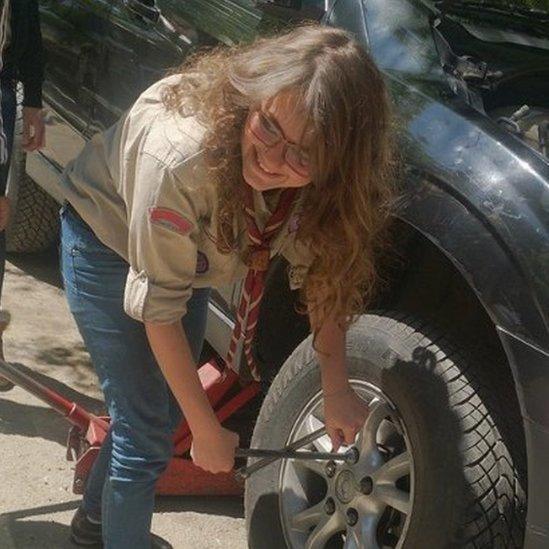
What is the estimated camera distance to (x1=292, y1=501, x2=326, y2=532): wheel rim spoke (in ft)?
10.0

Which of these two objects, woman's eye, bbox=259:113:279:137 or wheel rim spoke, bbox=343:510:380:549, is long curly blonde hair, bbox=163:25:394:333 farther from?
wheel rim spoke, bbox=343:510:380:549

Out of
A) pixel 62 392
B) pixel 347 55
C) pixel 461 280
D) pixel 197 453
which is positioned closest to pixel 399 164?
pixel 461 280

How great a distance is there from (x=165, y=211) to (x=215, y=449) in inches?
20.7

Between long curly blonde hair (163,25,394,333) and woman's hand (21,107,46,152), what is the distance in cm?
152

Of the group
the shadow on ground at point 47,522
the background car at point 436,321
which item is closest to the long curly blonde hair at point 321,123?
the background car at point 436,321

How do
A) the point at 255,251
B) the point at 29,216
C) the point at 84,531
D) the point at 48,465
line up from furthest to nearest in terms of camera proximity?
the point at 29,216 → the point at 48,465 → the point at 84,531 → the point at 255,251

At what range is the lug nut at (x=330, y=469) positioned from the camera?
3.00 m

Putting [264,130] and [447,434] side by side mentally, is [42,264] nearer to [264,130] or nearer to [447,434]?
[447,434]

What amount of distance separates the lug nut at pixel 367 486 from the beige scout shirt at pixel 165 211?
0.60 meters

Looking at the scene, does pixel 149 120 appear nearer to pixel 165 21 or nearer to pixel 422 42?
pixel 422 42

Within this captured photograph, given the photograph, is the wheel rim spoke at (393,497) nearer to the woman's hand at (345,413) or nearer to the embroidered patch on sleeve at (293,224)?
the woman's hand at (345,413)

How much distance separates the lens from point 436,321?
299 cm

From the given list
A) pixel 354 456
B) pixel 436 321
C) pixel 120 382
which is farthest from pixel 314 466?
pixel 120 382

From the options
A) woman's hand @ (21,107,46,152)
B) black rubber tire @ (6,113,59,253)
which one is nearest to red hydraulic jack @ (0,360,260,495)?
woman's hand @ (21,107,46,152)
